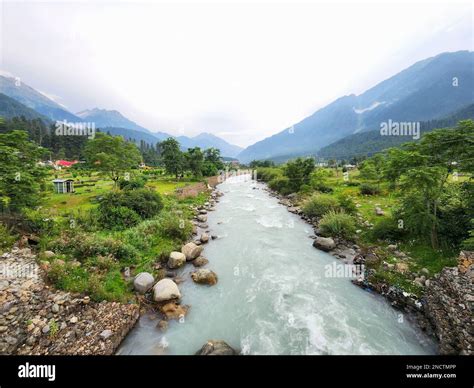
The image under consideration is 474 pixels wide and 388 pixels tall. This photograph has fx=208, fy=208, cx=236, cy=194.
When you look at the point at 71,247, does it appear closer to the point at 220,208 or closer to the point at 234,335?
the point at 234,335

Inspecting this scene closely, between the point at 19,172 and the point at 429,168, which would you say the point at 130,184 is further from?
the point at 429,168

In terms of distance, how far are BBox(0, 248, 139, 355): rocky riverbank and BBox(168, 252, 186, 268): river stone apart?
363 centimetres

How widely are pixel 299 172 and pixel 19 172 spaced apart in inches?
1171

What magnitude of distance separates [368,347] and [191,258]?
9385 millimetres

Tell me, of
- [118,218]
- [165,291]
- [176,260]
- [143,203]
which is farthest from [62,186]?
[165,291]

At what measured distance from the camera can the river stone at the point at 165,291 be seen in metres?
8.94

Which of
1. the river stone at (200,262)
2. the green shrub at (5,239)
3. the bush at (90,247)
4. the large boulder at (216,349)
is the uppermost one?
the green shrub at (5,239)

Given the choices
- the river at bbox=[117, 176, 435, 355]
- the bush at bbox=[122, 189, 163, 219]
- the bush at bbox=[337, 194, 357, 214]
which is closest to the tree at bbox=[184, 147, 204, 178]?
the bush at bbox=[122, 189, 163, 219]

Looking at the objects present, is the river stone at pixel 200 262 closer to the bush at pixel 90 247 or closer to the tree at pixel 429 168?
the bush at pixel 90 247

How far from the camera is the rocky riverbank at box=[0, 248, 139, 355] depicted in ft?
20.4

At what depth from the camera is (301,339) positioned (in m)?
7.35

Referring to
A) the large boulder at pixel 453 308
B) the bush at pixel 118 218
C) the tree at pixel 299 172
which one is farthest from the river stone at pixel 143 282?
the tree at pixel 299 172

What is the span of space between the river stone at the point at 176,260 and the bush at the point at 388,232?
12.4 metres

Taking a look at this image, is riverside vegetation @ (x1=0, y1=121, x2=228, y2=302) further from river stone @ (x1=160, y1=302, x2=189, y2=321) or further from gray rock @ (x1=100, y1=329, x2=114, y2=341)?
gray rock @ (x1=100, y1=329, x2=114, y2=341)
